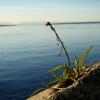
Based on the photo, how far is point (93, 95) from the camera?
5840 mm

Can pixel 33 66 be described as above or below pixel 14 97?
above

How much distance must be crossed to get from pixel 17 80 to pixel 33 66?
19.4 ft

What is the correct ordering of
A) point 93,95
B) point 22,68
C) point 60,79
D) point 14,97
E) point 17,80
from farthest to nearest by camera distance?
point 22,68 < point 17,80 < point 14,97 < point 60,79 < point 93,95

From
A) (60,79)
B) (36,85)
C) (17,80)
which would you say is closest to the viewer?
(60,79)

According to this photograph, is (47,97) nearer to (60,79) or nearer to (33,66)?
(60,79)

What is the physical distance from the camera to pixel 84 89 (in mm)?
5828

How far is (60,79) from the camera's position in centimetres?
644

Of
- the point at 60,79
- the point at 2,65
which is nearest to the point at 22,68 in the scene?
the point at 2,65

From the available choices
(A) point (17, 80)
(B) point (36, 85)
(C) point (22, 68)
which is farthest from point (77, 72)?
(C) point (22, 68)

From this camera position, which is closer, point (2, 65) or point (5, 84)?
point (5, 84)

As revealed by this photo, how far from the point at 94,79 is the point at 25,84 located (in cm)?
1407

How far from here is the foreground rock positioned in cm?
579

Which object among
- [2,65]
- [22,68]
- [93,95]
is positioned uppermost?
[2,65]

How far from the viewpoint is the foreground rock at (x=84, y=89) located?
19.0ft
